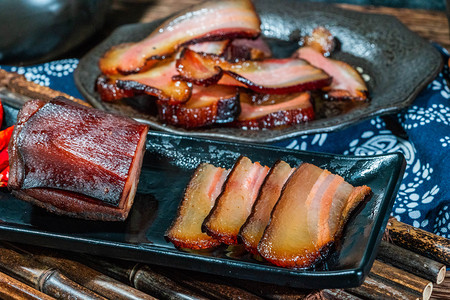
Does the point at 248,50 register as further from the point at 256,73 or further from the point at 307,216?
the point at 307,216

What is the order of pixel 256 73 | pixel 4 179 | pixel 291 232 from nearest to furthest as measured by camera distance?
pixel 291 232 < pixel 4 179 < pixel 256 73

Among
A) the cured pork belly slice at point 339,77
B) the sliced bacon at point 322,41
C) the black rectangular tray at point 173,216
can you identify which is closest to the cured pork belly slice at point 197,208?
the black rectangular tray at point 173,216

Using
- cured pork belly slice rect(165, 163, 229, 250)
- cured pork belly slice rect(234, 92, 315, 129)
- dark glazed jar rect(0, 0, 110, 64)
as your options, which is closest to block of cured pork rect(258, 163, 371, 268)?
cured pork belly slice rect(165, 163, 229, 250)

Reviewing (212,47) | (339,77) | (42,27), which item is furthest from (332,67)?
(42,27)

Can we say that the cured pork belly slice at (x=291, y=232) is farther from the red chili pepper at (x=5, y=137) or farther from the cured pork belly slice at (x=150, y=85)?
the red chili pepper at (x=5, y=137)

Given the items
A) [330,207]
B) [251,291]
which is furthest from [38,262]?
[330,207]

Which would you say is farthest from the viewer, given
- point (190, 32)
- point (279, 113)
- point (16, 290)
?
point (190, 32)

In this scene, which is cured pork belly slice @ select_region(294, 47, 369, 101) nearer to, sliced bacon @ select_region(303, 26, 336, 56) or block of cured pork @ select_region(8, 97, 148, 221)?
sliced bacon @ select_region(303, 26, 336, 56)
